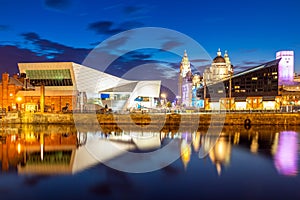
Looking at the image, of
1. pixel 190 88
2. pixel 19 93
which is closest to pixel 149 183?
pixel 19 93

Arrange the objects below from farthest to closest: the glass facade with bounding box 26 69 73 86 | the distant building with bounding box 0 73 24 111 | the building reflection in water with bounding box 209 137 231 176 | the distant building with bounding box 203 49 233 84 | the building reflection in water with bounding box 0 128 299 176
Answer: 1. the distant building with bounding box 203 49 233 84
2. the glass facade with bounding box 26 69 73 86
3. the distant building with bounding box 0 73 24 111
4. the building reflection in water with bounding box 209 137 231 176
5. the building reflection in water with bounding box 0 128 299 176

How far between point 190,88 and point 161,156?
366 feet

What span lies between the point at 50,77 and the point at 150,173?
45350 mm

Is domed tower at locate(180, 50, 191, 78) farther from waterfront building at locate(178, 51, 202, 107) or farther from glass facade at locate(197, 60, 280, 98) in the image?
glass facade at locate(197, 60, 280, 98)

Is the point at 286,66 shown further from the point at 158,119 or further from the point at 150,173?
the point at 150,173

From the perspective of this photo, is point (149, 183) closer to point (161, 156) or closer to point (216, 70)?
point (161, 156)

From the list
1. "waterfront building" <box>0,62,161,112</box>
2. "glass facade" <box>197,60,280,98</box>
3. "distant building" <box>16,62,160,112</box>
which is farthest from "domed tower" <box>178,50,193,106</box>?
"waterfront building" <box>0,62,161,112</box>

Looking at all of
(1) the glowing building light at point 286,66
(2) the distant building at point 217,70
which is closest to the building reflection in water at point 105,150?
(1) the glowing building light at point 286,66

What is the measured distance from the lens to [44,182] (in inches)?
601

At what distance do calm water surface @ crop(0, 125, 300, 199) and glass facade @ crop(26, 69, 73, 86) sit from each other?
30556 millimetres

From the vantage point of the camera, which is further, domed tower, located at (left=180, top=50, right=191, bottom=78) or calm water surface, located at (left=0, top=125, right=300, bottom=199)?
domed tower, located at (left=180, top=50, right=191, bottom=78)

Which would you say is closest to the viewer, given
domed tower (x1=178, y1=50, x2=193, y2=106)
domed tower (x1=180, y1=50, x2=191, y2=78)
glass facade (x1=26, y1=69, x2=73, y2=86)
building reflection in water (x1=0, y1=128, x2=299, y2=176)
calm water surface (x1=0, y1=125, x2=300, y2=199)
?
calm water surface (x1=0, y1=125, x2=300, y2=199)

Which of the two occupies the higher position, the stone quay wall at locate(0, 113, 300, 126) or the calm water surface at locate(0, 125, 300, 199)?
the stone quay wall at locate(0, 113, 300, 126)

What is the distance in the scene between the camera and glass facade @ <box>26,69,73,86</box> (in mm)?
58156
